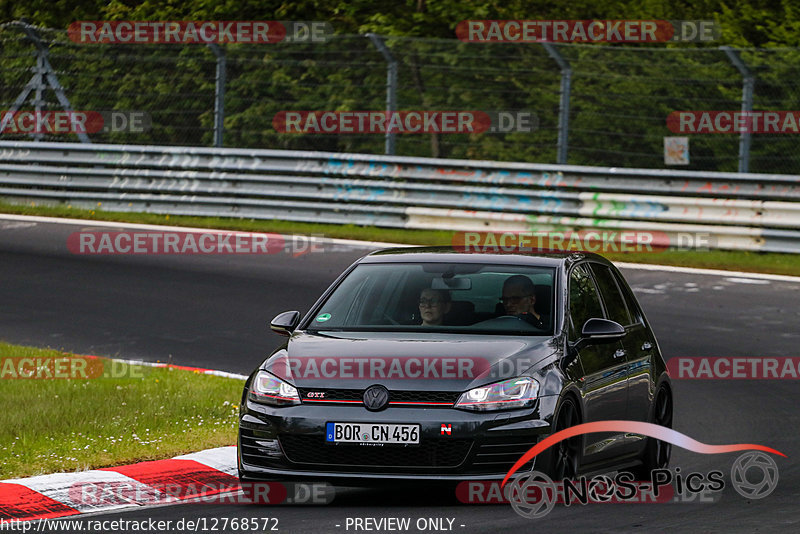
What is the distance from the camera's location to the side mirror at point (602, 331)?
880 cm

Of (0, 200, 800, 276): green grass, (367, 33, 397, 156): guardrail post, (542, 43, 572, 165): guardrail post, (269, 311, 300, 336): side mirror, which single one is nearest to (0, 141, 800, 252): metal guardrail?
(0, 200, 800, 276): green grass

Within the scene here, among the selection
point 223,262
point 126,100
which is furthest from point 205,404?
point 126,100

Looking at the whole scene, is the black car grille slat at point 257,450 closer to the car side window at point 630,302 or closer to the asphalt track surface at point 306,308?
the asphalt track surface at point 306,308

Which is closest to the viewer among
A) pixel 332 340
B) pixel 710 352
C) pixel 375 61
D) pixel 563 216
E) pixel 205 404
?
pixel 332 340

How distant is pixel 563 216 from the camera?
2084 cm

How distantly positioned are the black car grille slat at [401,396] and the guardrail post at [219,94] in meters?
16.3

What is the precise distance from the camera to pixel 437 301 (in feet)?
30.1

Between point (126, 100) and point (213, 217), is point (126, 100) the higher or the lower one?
the higher one

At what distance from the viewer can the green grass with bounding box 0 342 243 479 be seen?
30.8 feet

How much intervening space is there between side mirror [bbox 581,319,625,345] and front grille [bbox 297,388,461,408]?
3.84 feet

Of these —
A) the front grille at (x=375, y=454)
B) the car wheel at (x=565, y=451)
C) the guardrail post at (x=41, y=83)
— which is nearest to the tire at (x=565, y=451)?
the car wheel at (x=565, y=451)

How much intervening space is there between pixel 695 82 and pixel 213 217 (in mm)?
7308

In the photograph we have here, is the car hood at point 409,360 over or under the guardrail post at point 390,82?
under

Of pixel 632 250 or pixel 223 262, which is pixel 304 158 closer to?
pixel 223 262
